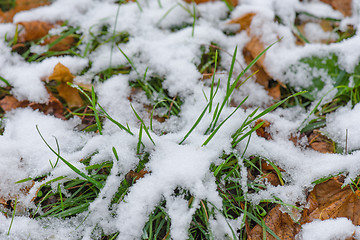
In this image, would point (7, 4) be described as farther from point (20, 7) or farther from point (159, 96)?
point (159, 96)

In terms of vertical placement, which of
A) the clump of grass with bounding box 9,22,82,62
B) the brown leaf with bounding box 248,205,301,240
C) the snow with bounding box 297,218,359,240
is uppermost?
the clump of grass with bounding box 9,22,82,62

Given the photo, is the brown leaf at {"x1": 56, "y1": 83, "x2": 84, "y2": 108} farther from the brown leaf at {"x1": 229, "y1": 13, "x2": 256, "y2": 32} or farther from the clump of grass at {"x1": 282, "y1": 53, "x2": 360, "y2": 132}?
the clump of grass at {"x1": 282, "y1": 53, "x2": 360, "y2": 132}

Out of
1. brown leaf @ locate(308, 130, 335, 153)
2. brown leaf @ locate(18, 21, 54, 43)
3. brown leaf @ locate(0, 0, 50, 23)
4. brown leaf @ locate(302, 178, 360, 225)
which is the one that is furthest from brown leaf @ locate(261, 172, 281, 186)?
brown leaf @ locate(0, 0, 50, 23)

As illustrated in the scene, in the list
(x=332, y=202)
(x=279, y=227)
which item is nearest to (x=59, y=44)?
(x=279, y=227)

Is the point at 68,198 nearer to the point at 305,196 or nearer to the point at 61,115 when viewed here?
the point at 61,115

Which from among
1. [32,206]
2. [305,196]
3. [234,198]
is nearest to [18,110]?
[32,206]

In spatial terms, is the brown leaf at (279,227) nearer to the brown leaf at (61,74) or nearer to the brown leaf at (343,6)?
the brown leaf at (61,74)
